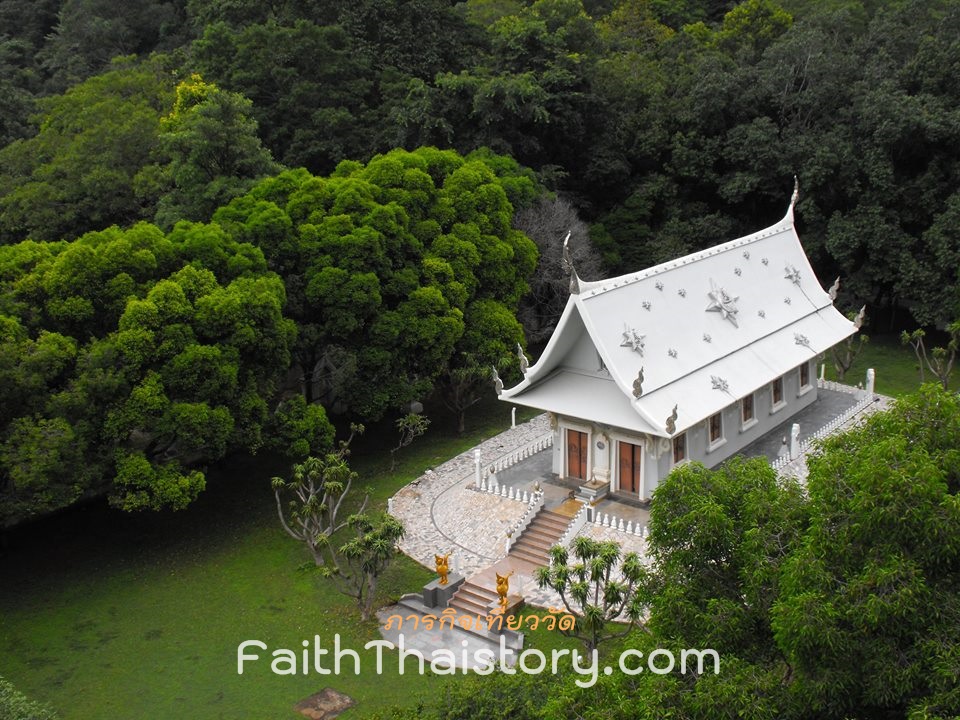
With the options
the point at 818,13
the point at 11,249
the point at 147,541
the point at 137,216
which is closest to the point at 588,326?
the point at 147,541

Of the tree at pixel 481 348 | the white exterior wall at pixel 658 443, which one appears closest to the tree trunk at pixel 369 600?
the white exterior wall at pixel 658 443

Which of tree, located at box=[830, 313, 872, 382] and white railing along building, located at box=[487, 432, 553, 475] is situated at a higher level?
tree, located at box=[830, 313, 872, 382]

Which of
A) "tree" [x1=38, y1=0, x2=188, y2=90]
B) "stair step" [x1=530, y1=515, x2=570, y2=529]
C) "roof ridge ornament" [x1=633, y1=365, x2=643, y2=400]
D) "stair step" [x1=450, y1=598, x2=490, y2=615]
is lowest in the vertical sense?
"stair step" [x1=450, y1=598, x2=490, y2=615]

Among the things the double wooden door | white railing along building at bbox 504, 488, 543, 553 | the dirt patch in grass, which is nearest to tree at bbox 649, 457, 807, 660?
the dirt patch in grass

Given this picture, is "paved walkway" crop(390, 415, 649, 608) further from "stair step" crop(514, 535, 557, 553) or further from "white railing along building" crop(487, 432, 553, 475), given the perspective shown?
"stair step" crop(514, 535, 557, 553)

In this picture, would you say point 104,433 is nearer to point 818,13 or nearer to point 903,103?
point 903,103

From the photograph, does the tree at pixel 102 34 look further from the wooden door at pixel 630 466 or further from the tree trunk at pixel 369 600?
the tree trunk at pixel 369 600

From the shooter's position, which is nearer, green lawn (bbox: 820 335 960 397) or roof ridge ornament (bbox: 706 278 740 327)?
roof ridge ornament (bbox: 706 278 740 327)
